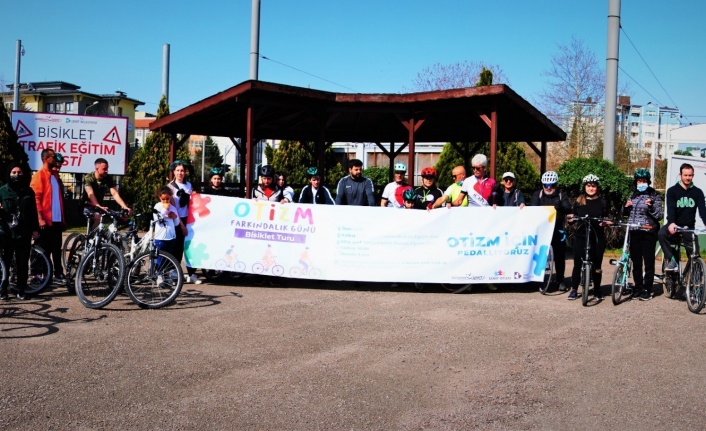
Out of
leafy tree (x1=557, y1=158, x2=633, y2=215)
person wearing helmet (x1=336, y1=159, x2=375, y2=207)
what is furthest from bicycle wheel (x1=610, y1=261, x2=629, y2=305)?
leafy tree (x1=557, y1=158, x2=633, y2=215)

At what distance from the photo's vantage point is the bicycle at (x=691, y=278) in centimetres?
859

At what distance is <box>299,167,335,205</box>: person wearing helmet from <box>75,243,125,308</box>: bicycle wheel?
3.40 m

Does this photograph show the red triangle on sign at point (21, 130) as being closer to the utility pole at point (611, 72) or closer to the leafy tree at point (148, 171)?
the leafy tree at point (148, 171)

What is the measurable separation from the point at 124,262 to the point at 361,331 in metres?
3.00

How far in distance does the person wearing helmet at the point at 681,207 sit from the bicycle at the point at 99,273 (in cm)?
732

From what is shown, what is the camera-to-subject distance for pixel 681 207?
964 cm

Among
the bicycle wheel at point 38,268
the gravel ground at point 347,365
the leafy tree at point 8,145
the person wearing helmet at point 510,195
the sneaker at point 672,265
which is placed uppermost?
the leafy tree at point 8,145

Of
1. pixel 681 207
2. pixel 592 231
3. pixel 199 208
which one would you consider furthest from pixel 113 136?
pixel 681 207

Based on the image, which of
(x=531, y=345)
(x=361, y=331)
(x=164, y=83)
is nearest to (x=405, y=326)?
(x=361, y=331)

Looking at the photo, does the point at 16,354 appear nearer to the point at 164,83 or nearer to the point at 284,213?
the point at 284,213

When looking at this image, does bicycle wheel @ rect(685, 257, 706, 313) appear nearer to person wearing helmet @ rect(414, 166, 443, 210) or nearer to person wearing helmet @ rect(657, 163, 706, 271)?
person wearing helmet @ rect(657, 163, 706, 271)

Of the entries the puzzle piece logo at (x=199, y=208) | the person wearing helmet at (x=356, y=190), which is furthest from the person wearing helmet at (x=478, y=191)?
the puzzle piece logo at (x=199, y=208)

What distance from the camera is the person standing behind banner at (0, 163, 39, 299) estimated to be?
8516 mm

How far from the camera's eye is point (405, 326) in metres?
7.48
